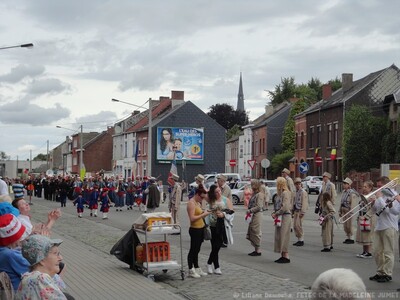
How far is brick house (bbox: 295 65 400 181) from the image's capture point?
196 ft

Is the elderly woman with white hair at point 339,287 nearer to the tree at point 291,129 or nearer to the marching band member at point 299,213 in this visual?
the marching band member at point 299,213

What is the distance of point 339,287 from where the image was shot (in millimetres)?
3604

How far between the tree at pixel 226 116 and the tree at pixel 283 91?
5.91 meters

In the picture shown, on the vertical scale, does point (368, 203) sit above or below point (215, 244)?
above

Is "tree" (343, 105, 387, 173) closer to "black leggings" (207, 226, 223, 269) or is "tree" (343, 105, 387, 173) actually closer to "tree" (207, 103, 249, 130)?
"black leggings" (207, 226, 223, 269)

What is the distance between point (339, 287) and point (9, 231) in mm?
3900

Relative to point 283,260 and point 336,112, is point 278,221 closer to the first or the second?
point 283,260

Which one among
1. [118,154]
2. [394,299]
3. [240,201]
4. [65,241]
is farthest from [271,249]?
[118,154]

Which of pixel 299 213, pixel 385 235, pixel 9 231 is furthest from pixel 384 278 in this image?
pixel 9 231

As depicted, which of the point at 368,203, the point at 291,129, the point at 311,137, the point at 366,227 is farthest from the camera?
the point at 291,129

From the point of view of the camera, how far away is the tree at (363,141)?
5491cm

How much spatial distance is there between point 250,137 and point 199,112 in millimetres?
11202

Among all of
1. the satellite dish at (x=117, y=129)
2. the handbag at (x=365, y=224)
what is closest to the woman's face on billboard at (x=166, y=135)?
Answer: the satellite dish at (x=117, y=129)

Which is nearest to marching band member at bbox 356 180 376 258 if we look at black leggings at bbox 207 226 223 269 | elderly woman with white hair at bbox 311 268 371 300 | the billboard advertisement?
black leggings at bbox 207 226 223 269
